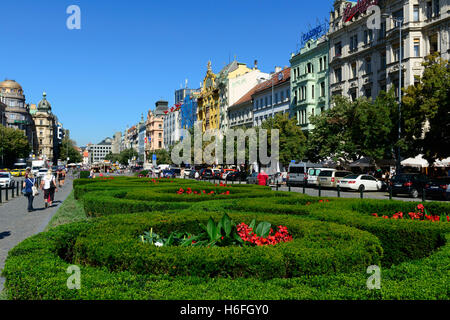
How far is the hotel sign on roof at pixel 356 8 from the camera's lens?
42.2 metres

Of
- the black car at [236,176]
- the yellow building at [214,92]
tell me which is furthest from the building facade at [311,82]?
the yellow building at [214,92]

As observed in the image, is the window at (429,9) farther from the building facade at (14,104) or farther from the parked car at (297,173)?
the building facade at (14,104)

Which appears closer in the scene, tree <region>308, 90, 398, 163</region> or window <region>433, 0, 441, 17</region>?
tree <region>308, 90, 398, 163</region>

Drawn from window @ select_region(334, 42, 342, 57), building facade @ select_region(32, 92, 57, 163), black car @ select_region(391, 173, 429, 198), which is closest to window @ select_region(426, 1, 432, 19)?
window @ select_region(334, 42, 342, 57)

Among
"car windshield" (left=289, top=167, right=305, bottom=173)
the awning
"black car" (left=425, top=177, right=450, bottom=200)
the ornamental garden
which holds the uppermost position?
the awning

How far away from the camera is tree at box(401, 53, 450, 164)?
87.8 ft

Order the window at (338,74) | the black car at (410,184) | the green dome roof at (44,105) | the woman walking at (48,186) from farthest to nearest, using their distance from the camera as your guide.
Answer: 1. the green dome roof at (44,105)
2. the window at (338,74)
3. the black car at (410,184)
4. the woman walking at (48,186)

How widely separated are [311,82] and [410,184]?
29.3m

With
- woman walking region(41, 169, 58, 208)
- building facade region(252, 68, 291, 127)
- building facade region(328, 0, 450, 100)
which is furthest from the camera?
building facade region(252, 68, 291, 127)

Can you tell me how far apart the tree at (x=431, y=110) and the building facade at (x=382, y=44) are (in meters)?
7.45

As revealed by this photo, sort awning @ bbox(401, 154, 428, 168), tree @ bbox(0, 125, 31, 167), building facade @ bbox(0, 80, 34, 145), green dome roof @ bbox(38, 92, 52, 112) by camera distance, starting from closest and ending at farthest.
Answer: awning @ bbox(401, 154, 428, 168) < tree @ bbox(0, 125, 31, 167) < building facade @ bbox(0, 80, 34, 145) < green dome roof @ bbox(38, 92, 52, 112)

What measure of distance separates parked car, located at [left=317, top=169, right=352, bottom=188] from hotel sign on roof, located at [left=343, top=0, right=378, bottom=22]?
19118 millimetres

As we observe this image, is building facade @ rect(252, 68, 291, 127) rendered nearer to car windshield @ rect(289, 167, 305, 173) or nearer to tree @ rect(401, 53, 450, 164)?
car windshield @ rect(289, 167, 305, 173)

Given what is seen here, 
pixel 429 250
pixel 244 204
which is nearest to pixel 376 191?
pixel 244 204
